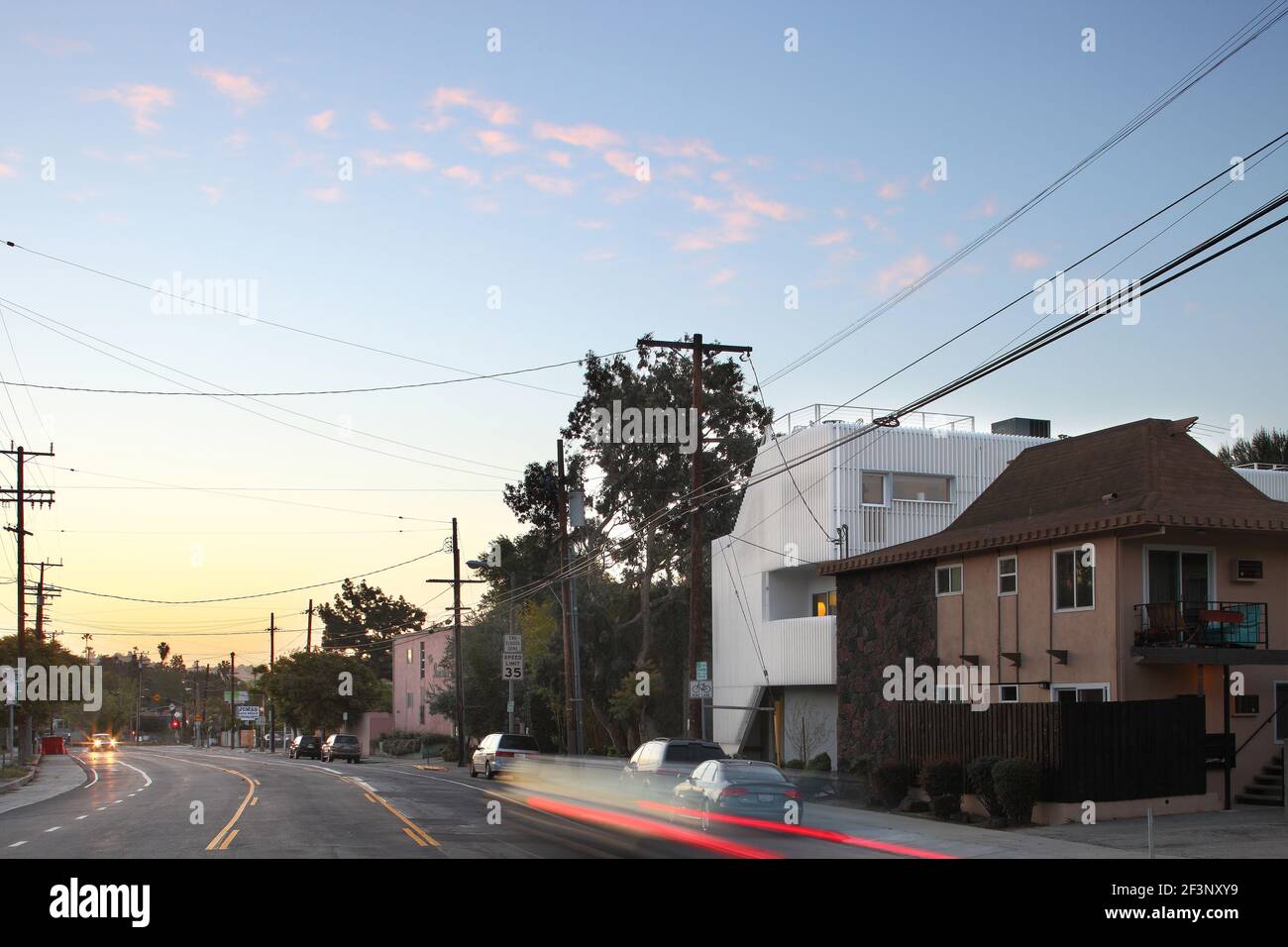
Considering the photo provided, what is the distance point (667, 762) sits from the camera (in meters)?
26.8

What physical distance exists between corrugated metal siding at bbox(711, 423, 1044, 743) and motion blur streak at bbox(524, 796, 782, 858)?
11.0 metres

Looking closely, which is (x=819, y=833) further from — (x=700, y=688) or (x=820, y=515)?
(x=820, y=515)

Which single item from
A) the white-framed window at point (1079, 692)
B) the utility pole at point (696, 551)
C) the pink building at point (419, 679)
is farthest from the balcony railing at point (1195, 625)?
the pink building at point (419, 679)

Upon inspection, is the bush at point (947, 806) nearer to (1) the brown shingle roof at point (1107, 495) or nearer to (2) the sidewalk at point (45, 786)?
(1) the brown shingle roof at point (1107, 495)

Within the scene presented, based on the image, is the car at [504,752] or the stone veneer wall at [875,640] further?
the car at [504,752]

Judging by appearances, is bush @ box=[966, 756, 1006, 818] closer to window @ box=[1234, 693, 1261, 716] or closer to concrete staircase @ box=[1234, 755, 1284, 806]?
concrete staircase @ box=[1234, 755, 1284, 806]

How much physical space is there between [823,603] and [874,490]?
455 centimetres

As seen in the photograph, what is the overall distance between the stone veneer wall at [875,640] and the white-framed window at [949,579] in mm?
176

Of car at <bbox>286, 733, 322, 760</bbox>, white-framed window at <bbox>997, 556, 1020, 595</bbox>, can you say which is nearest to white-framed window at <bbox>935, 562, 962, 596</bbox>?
white-framed window at <bbox>997, 556, 1020, 595</bbox>

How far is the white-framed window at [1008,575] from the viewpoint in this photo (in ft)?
95.7
